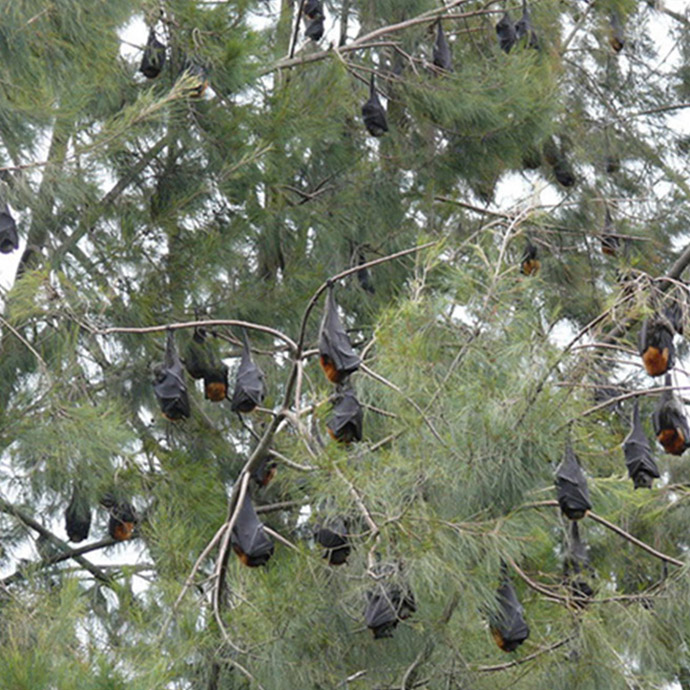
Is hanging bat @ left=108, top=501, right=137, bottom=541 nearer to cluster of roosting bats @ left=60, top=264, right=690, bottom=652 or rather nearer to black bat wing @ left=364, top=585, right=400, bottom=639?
cluster of roosting bats @ left=60, top=264, right=690, bottom=652

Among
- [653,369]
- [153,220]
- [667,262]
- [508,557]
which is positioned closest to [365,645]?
[508,557]

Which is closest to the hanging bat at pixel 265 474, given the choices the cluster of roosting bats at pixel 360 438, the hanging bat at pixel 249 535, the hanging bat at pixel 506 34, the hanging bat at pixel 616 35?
the cluster of roosting bats at pixel 360 438

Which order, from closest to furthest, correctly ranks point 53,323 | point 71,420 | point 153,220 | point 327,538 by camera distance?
point 327,538, point 71,420, point 53,323, point 153,220

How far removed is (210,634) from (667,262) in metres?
8.70

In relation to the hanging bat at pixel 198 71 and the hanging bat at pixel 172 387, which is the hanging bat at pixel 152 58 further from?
the hanging bat at pixel 172 387

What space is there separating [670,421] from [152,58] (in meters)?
4.87

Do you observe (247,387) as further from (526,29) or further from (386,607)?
(526,29)

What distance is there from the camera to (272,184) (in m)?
11.0

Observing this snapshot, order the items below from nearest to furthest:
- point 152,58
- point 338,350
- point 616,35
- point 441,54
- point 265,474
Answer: point 338,350 < point 265,474 < point 152,58 < point 441,54 < point 616,35

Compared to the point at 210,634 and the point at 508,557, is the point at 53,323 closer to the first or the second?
the point at 210,634

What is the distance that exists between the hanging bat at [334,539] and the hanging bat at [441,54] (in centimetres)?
529

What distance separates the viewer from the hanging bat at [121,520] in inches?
392

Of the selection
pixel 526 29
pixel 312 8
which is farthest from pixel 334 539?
pixel 526 29

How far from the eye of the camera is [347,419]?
6578 millimetres
